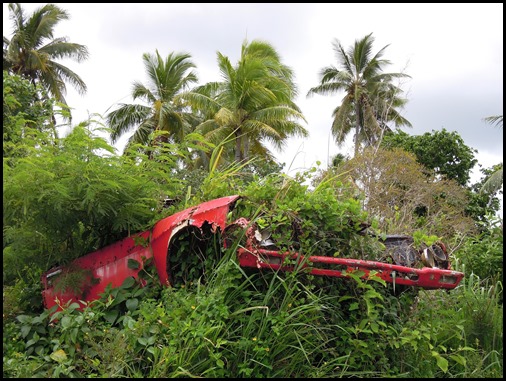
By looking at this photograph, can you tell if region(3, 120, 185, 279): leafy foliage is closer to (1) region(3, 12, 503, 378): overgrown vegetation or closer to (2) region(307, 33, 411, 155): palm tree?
(1) region(3, 12, 503, 378): overgrown vegetation

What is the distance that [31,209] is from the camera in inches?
201

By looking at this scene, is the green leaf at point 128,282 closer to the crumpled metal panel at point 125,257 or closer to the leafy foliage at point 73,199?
the crumpled metal panel at point 125,257

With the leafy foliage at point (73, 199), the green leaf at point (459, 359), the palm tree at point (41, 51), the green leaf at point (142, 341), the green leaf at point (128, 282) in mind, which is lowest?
the green leaf at point (459, 359)

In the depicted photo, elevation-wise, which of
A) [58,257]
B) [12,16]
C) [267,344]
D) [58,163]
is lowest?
[267,344]

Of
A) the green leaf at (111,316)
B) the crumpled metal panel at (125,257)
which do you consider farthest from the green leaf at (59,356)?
the crumpled metal panel at (125,257)

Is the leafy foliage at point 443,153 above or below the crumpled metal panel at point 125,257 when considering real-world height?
above

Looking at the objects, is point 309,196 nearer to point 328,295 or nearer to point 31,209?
point 328,295

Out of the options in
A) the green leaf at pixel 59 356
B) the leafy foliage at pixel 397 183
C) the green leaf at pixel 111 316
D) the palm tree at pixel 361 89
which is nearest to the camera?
the green leaf at pixel 59 356

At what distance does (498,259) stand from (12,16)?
28399 millimetres

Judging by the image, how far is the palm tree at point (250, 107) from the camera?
2497cm

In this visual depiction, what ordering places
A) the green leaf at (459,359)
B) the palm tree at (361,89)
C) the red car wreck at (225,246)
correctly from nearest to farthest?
the red car wreck at (225,246), the green leaf at (459,359), the palm tree at (361,89)

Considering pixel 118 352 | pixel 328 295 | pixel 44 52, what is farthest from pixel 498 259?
pixel 44 52

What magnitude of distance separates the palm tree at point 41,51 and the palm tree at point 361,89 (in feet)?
54.3

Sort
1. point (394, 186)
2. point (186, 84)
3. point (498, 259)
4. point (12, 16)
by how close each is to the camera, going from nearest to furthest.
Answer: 1. point (498, 259)
2. point (394, 186)
3. point (12, 16)
4. point (186, 84)
